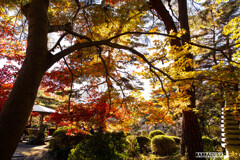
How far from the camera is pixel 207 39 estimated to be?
12430 mm

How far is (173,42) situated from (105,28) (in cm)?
270

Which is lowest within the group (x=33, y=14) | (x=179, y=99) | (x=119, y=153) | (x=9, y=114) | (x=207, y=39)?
(x=119, y=153)

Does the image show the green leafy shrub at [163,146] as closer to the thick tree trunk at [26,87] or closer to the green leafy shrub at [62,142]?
the green leafy shrub at [62,142]

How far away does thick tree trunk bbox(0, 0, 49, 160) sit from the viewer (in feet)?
5.02

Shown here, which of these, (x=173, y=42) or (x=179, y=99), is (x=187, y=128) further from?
(x=173, y=42)

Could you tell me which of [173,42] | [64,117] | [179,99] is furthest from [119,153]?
[173,42]

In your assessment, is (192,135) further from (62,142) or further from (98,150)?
(62,142)

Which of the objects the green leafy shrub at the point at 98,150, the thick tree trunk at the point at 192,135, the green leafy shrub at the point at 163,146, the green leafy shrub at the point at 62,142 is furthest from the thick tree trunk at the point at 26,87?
the green leafy shrub at the point at 163,146

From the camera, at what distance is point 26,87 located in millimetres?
1711

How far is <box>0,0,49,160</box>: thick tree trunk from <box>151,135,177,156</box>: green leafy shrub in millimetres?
8352

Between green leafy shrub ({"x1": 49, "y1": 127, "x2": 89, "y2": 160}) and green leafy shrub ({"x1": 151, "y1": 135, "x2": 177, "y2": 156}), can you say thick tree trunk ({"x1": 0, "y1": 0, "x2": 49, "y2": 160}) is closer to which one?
green leafy shrub ({"x1": 49, "y1": 127, "x2": 89, "y2": 160})

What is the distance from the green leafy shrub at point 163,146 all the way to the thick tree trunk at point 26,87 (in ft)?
27.4

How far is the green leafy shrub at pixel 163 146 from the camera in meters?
8.18

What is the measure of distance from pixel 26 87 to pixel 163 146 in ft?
28.5
